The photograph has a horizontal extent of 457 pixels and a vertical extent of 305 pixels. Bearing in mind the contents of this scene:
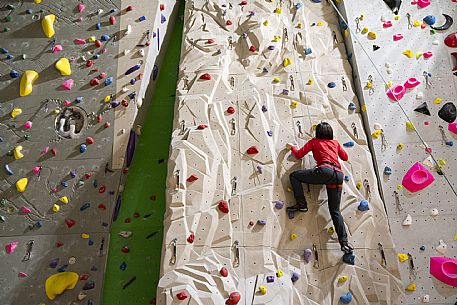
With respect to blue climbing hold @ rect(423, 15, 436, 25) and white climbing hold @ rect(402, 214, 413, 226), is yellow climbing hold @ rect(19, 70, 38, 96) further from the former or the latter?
blue climbing hold @ rect(423, 15, 436, 25)

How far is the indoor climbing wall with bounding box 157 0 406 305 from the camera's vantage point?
3.51 metres

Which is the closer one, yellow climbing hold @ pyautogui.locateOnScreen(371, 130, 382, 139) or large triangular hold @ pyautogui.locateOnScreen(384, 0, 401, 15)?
yellow climbing hold @ pyautogui.locateOnScreen(371, 130, 382, 139)

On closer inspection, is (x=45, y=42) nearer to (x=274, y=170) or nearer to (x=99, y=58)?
Answer: (x=99, y=58)

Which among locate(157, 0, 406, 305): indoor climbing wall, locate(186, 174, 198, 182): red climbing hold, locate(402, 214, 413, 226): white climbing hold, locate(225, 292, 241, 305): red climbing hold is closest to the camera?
locate(225, 292, 241, 305): red climbing hold

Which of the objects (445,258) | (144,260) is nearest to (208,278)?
(144,260)

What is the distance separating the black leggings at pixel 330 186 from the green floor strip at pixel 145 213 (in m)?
1.21

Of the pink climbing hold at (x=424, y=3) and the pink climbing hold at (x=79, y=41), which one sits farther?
the pink climbing hold at (x=79, y=41)

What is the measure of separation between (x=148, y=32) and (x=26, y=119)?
1391 millimetres

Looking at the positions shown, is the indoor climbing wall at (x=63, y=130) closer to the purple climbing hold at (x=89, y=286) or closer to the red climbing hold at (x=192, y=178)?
the purple climbing hold at (x=89, y=286)

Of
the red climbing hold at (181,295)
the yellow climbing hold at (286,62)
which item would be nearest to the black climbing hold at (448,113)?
the yellow climbing hold at (286,62)

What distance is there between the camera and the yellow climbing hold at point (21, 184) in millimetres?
4133

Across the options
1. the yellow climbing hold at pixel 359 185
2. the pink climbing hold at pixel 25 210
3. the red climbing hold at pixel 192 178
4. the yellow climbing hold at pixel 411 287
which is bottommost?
the yellow climbing hold at pixel 411 287

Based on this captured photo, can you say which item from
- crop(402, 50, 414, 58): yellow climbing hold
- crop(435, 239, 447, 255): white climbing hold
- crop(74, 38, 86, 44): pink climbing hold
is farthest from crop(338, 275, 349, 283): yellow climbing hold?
crop(74, 38, 86, 44): pink climbing hold

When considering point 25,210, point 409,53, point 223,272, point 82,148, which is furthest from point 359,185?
point 25,210
